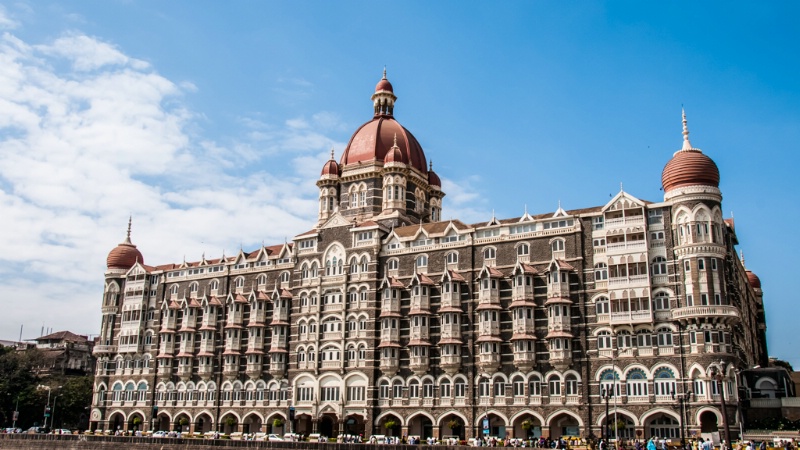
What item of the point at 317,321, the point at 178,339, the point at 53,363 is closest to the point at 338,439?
the point at 317,321

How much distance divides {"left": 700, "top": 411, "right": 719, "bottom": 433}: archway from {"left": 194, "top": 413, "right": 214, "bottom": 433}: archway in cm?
5127

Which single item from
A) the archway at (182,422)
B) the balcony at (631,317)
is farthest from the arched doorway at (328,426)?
the balcony at (631,317)

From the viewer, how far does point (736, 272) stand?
7275cm

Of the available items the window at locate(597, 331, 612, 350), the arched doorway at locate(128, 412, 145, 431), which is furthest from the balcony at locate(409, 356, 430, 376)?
the arched doorway at locate(128, 412, 145, 431)

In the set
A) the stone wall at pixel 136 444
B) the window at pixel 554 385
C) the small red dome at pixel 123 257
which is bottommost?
the stone wall at pixel 136 444

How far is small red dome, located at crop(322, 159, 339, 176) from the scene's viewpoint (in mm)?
93875

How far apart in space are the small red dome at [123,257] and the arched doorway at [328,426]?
118ft

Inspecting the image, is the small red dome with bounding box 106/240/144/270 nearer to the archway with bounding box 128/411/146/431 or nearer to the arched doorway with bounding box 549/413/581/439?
the archway with bounding box 128/411/146/431

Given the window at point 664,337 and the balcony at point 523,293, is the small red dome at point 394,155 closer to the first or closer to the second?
the balcony at point 523,293

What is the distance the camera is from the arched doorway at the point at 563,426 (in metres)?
66.1

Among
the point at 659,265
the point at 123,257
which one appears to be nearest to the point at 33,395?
the point at 123,257

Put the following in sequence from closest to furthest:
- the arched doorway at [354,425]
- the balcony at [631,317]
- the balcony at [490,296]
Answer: the balcony at [631,317] → the balcony at [490,296] → the arched doorway at [354,425]

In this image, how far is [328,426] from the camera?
80438 millimetres

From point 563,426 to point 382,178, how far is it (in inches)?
1452
